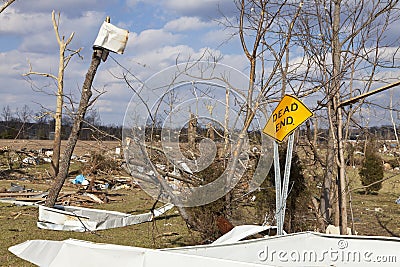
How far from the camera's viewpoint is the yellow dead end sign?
272cm

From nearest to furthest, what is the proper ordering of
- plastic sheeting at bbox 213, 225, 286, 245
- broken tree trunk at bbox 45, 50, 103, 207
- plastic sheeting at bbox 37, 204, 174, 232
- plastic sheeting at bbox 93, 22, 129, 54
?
plastic sheeting at bbox 213, 225, 286, 245, plastic sheeting at bbox 93, 22, 129, 54, broken tree trunk at bbox 45, 50, 103, 207, plastic sheeting at bbox 37, 204, 174, 232

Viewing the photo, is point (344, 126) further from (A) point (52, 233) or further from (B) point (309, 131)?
(A) point (52, 233)

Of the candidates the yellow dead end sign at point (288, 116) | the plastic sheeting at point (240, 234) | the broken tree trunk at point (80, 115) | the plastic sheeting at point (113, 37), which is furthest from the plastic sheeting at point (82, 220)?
the yellow dead end sign at point (288, 116)

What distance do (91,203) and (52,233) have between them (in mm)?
3968

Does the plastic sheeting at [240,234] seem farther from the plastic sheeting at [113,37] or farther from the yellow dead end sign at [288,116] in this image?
the plastic sheeting at [113,37]

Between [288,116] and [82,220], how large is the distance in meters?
4.71

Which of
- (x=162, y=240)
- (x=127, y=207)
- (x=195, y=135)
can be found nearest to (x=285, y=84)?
(x=195, y=135)

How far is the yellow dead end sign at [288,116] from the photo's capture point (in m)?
2.72

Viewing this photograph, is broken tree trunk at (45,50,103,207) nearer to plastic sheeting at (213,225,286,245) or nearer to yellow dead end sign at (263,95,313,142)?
plastic sheeting at (213,225,286,245)

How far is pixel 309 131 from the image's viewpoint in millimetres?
4277

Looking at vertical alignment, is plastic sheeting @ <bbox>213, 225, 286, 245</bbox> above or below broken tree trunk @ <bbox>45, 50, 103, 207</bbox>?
below

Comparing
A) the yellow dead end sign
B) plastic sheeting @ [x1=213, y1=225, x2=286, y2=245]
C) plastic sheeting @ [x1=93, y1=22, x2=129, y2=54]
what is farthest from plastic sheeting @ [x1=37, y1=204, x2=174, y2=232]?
the yellow dead end sign

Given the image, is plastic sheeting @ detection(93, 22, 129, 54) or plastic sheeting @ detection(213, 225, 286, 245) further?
Answer: plastic sheeting @ detection(93, 22, 129, 54)

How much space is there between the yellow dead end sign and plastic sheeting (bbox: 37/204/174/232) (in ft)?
12.1
